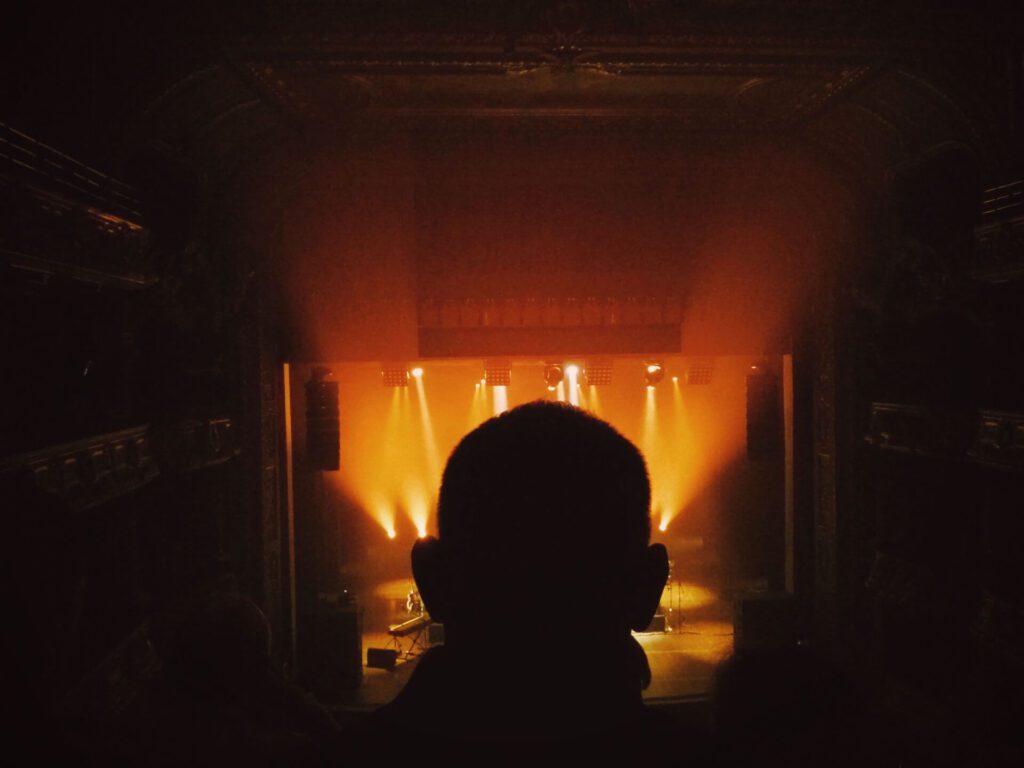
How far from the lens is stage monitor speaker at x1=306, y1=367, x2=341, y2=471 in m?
7.39

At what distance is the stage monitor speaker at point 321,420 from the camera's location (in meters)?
7.39

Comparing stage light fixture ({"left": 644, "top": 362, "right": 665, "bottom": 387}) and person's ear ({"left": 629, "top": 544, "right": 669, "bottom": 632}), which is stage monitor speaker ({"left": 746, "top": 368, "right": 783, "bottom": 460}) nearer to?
stage light fixture ({"left": 644, "top": 362, "right": 665, "bottom": 387})

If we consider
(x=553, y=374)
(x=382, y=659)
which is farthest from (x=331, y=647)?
(x=553, y=374)

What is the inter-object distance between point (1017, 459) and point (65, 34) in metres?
6.10

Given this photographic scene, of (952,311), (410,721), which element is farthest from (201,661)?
(952,311)

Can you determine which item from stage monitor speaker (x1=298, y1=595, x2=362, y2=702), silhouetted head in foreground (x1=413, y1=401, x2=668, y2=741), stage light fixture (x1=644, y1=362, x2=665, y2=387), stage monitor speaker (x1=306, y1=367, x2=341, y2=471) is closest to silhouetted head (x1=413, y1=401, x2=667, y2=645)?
silhouetted head in foreground (x1=413, y1=401, x2=668, y2=741)

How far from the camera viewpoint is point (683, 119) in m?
6.32

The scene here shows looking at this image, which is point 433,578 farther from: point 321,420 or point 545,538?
point 321,420

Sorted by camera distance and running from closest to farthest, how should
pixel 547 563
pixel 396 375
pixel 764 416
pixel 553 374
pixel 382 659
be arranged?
pixel 547 563 → pixel 764 416 → pixel 553 374 → pixel 382 659 → pixel 396 375

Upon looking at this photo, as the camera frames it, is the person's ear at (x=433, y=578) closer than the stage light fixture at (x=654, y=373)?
Yes

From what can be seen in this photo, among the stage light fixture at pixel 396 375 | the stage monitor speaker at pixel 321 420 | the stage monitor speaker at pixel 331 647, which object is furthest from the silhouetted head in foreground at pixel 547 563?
the stage light fixture at pixel 396 375

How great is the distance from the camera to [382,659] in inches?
325

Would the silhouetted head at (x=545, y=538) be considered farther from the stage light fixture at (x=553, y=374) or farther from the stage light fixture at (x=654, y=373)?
the stage light fixture at (x=654, y=373)

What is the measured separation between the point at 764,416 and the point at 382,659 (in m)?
5.22
